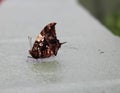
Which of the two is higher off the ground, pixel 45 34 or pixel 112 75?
pixel 45 34

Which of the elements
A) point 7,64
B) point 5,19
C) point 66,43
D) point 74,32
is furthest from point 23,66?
point 5,19

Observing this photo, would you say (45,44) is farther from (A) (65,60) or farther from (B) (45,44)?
(A) (65,60)

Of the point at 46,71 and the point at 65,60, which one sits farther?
the point at 65,60

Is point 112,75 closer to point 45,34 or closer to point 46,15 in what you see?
point 45,34

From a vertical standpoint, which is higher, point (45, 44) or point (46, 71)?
point (45, 44)

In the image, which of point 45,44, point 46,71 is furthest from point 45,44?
point 46,71
